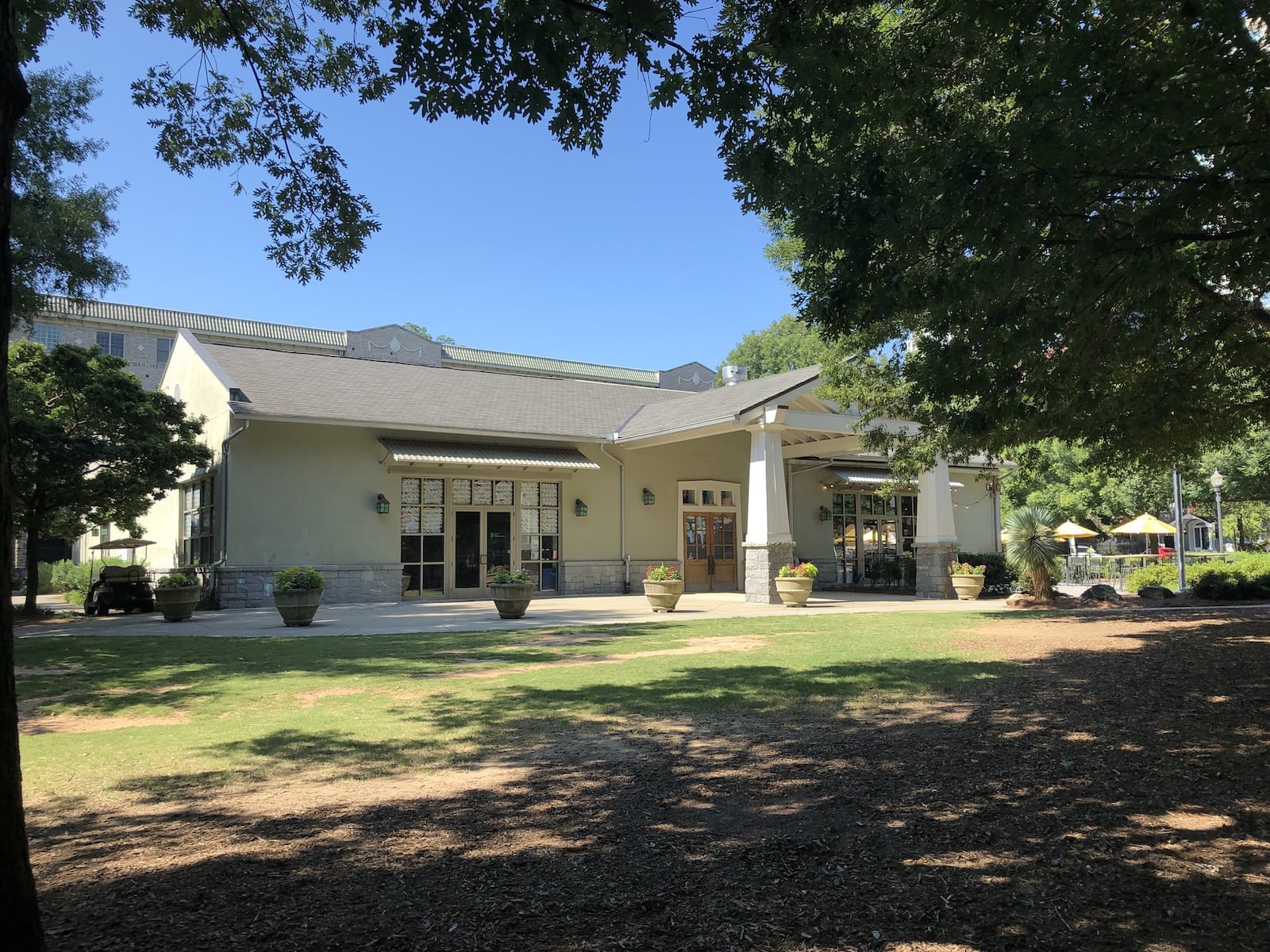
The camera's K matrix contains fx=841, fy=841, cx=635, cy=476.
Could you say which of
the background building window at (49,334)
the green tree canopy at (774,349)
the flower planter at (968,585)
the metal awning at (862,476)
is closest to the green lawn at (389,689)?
the flower planter at (968,585)

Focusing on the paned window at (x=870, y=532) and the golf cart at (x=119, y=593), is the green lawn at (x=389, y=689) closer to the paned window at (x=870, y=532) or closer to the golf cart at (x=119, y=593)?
the golf cart at (x=119, y=593)

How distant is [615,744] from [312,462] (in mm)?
14256

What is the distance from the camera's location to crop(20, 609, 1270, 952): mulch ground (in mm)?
3029

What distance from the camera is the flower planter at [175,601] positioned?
1488 centimetres

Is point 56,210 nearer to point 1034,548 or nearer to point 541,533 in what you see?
point 541,533

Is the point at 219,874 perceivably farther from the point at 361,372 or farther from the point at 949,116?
the point at 361,372

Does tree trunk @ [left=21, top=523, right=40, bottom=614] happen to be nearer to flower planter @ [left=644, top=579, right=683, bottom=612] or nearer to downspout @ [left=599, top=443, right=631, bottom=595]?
flower planter @ [left=644, top=579, right=683, bottom=612]

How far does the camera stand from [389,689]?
805cm

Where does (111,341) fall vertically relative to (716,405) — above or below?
above

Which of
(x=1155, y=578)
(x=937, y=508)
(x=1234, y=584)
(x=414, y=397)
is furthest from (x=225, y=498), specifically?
(x=1155, y=578)

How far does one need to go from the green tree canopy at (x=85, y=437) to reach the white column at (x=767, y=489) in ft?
38.2

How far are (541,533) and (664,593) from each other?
5748 millimetres

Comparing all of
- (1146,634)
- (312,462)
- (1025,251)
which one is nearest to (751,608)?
(1146,634)

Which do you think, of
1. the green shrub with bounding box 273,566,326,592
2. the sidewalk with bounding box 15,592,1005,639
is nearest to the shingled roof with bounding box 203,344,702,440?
the sidewalk with bounding box 15,592,1005,639
